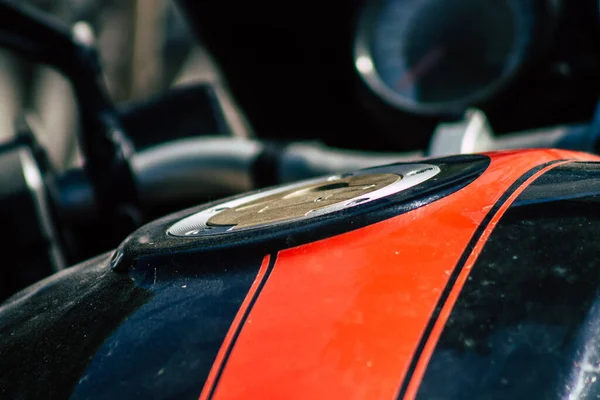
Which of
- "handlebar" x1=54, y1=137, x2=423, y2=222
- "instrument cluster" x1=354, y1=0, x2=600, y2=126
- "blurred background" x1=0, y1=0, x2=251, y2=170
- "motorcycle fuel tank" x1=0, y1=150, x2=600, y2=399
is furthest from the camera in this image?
"blurred background" x1=0, y1=0, x2=251, y2=170

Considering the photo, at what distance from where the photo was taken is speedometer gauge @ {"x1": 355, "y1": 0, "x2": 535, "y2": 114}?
6.82 ft

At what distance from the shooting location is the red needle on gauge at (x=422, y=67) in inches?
87.6

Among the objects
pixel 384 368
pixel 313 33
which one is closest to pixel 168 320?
pixel 384 368

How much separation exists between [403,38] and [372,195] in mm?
1542

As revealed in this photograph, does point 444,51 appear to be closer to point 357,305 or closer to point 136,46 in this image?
point 357,305

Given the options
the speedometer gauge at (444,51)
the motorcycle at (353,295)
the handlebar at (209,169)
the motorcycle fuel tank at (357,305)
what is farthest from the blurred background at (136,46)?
the motorcycle fuel tank at (357,305)

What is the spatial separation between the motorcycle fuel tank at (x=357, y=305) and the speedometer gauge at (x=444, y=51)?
127cm

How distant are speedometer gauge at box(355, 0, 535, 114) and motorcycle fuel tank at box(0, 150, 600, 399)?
4.17ft

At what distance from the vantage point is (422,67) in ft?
7.32

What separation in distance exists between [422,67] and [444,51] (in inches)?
3.0

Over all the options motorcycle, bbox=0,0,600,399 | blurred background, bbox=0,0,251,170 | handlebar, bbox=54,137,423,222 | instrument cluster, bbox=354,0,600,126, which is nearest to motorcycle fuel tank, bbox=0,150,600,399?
motorcycle, bbox=0,0,600,399

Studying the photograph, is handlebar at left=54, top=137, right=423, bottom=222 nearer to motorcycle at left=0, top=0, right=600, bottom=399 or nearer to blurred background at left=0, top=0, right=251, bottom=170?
motorcycle at left=0, top=0, right=600, bottom=399

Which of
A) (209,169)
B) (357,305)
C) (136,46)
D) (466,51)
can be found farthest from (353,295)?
(136,46)

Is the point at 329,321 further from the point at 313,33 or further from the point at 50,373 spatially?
the point at 313,33
